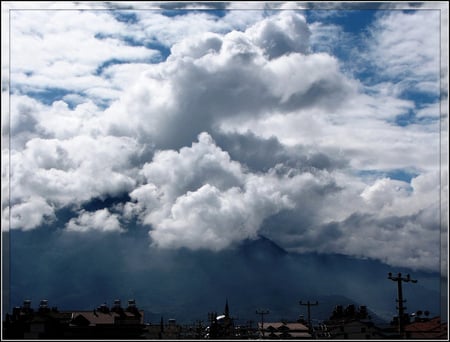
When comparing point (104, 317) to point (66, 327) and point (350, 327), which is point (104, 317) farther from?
point (350, 327)

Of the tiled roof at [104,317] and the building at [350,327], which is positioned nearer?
the building at [350,327]

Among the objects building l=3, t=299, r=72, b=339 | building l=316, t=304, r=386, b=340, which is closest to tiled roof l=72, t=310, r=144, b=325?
building l=3, t=299, r=72, b=339

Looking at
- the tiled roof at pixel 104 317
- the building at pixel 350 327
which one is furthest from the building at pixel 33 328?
the building at pixel 350 327

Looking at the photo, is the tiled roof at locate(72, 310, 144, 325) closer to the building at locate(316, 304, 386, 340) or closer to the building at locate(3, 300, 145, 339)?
the building at locate(3, 300, 145, 339)

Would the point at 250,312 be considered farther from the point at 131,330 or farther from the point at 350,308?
the point at 131,330

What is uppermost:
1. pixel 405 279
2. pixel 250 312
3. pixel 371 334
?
pixel 405 279

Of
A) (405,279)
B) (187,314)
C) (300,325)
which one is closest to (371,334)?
(405,279)

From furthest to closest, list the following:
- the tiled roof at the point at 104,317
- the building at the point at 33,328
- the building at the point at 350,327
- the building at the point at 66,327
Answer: the tiled roof at the point at 104,317 → the building at the point at 350,327 → the building at the point at 66,327 → the building at the point at 33,328

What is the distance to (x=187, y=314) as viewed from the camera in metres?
172

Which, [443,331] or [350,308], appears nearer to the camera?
[443,331]

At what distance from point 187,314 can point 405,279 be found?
5133 inches

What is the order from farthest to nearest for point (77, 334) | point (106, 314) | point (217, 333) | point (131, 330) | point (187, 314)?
point (187, 314) → point (217, 333) → point (106, 314) → point (131, 330) → point (77, 334)

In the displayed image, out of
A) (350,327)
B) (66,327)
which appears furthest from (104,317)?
(350,327)

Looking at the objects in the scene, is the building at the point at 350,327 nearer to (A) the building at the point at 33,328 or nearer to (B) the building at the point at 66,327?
(B) the building at the point at 66,327
